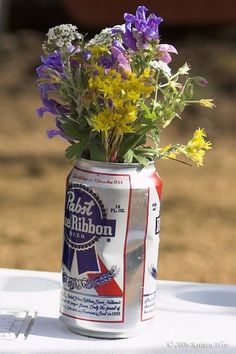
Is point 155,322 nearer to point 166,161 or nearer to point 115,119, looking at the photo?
point 115,119

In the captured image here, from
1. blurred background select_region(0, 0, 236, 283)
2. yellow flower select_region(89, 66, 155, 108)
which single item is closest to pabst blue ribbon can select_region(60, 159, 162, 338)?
yellow flower select_region(89, 66, 155, 108)

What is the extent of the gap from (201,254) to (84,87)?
3000 mm

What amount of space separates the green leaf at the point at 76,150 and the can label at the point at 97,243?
0.08 ft

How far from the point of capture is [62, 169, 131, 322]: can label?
1.69m

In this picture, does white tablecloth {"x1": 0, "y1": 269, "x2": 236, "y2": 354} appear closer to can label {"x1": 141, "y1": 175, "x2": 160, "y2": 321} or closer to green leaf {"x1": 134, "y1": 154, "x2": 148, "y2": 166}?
can label {"x1": 141, "y1": 175, "x2": 160, "y2": 321}

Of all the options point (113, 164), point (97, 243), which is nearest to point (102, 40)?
point (113, 164)

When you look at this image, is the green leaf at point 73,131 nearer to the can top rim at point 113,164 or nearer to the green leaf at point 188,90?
the can top rim at point 113,164

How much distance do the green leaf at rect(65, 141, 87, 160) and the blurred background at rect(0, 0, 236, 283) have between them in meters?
2.52

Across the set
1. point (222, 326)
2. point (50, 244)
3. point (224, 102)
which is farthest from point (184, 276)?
point (224, 102)

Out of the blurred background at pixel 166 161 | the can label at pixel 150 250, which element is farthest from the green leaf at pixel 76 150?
the blurred background at pixel 166 161

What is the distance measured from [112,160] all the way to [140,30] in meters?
0.22

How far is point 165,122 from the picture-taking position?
1.74 meters

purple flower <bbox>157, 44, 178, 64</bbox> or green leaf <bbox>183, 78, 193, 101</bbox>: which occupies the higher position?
purple flower <bbox>157, 44, 178, 64</bbox>

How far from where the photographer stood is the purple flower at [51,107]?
5.73ft
